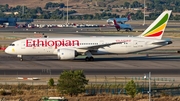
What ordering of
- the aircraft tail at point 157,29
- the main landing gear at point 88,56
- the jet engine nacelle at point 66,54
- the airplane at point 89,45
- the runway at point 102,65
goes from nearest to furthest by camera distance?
the runway at point 102,65 → the jet engine nacelle at point 66,54 → the airplane at point 89,45 → the main landing gear at point 88,56 → the aircraft tail at point 157,29

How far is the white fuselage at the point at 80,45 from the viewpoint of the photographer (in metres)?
79.1

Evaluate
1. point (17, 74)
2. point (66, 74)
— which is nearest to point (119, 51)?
point (17, 74)

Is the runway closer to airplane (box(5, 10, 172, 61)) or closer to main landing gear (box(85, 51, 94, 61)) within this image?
main landing gear (box(85, 51, 94, 61))

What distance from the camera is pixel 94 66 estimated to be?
73.6 m

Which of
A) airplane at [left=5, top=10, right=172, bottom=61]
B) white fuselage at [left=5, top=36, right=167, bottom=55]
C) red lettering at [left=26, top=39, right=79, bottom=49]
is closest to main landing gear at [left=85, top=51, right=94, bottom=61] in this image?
airplane at [left=5, top=10, right=172, bottom=61]

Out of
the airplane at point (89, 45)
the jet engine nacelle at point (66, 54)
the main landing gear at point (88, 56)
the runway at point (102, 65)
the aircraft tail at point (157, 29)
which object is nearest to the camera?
the runway at point (102, 65)

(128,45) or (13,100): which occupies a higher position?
(128,45)

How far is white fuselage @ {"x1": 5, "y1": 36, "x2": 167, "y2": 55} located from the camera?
7912 cm

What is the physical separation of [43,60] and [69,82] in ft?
100

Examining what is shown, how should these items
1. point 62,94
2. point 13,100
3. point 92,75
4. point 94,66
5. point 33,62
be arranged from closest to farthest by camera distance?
point 13,100, point 62,94, point 92,75, point 94,66, point 33,62

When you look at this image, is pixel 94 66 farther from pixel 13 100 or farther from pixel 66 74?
pixel 13 100

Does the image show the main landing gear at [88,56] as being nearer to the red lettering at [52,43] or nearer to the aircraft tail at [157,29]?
the red lettering at [52,43]

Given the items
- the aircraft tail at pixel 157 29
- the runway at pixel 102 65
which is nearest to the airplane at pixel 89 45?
the aircraft tail at pixel 157 29

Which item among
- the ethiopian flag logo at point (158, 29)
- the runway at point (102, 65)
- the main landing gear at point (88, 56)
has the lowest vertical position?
the runway at point (102, 65)
